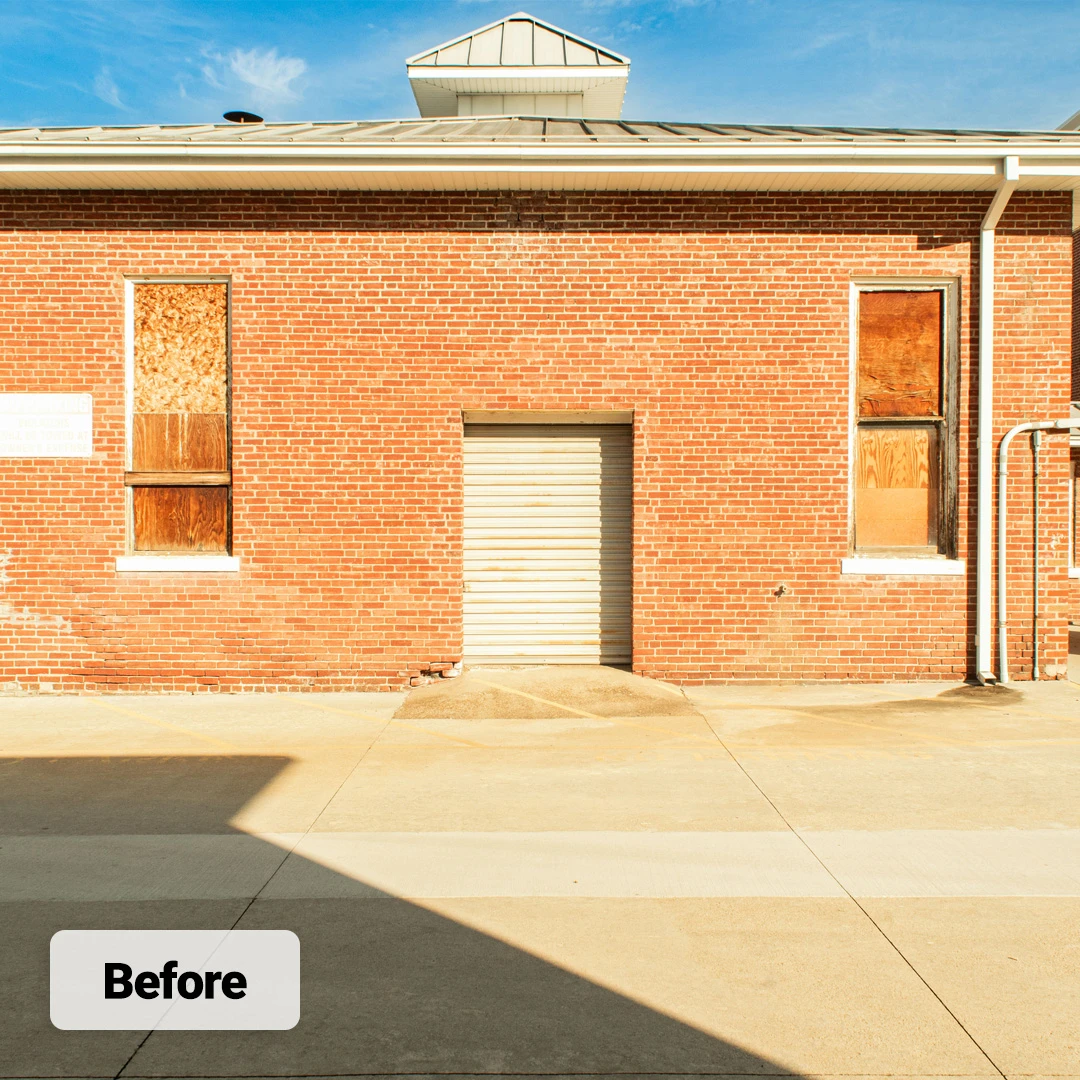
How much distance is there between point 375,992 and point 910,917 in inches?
92.2

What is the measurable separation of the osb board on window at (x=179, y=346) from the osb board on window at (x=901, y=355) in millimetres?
6419

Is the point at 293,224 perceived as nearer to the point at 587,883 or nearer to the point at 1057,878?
the point at 587,883

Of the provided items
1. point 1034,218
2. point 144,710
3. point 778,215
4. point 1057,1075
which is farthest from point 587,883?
point 1034,218

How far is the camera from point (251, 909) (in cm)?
482

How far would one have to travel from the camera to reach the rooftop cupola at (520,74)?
18.0 meters

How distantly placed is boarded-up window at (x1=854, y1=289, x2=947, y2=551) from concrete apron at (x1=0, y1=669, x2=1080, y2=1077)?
2.18m

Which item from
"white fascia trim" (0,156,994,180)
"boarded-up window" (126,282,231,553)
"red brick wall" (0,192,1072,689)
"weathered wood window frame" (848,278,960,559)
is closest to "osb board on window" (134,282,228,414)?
"boarded-up window" (126,282,231,553)

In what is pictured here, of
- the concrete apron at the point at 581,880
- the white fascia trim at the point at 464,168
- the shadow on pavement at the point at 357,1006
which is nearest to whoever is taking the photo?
the shadow on pavement at the point at 357,1006

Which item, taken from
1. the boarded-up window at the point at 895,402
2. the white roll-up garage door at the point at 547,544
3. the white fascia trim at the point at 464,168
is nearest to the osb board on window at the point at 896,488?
the boarded-up window at the point at 895,402

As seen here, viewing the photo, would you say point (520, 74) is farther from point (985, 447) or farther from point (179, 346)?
point (985, 447)

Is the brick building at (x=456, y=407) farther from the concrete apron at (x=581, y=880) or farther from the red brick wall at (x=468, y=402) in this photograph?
the concrete apron at (x=581, y=880)


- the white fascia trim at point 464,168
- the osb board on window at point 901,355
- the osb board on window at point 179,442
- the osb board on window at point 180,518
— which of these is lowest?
the osb board on window at point 180,518

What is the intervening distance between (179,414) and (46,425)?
4.16 ft

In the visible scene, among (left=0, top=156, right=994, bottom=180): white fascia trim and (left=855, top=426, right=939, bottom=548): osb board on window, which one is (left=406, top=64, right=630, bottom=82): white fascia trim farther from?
(left=855, top=426, right=939, bottom=548): osb board on window
